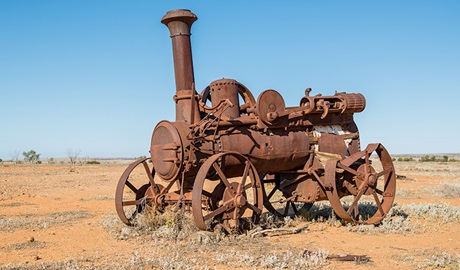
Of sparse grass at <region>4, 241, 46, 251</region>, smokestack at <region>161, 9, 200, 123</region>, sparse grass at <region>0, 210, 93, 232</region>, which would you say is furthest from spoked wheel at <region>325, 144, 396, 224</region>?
sparse grass at <region>0, 210, 93, 232</region>

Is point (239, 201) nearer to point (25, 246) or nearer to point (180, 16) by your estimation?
point (180, 16)

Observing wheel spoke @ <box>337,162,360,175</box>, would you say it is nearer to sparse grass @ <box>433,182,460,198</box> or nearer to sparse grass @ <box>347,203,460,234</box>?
sparse grass @ <box>347,203,460,234</box>

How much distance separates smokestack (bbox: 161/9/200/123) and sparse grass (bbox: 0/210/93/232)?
4.17m

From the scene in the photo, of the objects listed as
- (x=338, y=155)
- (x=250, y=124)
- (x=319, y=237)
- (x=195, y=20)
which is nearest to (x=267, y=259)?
(x=319, y=237)

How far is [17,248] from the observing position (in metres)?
8.11

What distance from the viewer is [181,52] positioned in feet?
30.2

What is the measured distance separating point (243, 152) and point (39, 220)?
5.57 metres

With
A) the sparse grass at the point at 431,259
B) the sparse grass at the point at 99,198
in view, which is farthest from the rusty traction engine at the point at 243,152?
the sparse grass at the point at 99,198

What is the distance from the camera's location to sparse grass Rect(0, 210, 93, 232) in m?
10.3

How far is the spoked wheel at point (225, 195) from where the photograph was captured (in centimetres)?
766

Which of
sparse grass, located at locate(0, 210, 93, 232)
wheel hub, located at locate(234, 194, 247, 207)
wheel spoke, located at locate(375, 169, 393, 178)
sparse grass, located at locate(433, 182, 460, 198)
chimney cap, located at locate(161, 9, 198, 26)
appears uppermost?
chimney cap, located at locate(161, 9, 198, 26)

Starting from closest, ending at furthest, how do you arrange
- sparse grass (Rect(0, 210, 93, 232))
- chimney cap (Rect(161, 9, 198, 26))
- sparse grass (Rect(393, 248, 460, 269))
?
sparse grass (Rect(393, 248, 460, 269)), chimney cap (Rect(161, 9, 198, 26)), sparse grass (Rect(0, 210, 93, 232))

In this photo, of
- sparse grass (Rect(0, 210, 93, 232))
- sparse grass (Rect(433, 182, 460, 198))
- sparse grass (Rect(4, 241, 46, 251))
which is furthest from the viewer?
sparse grass (Rect(433, 182, 460, 198))

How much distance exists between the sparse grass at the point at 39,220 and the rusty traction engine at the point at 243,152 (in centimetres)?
250
